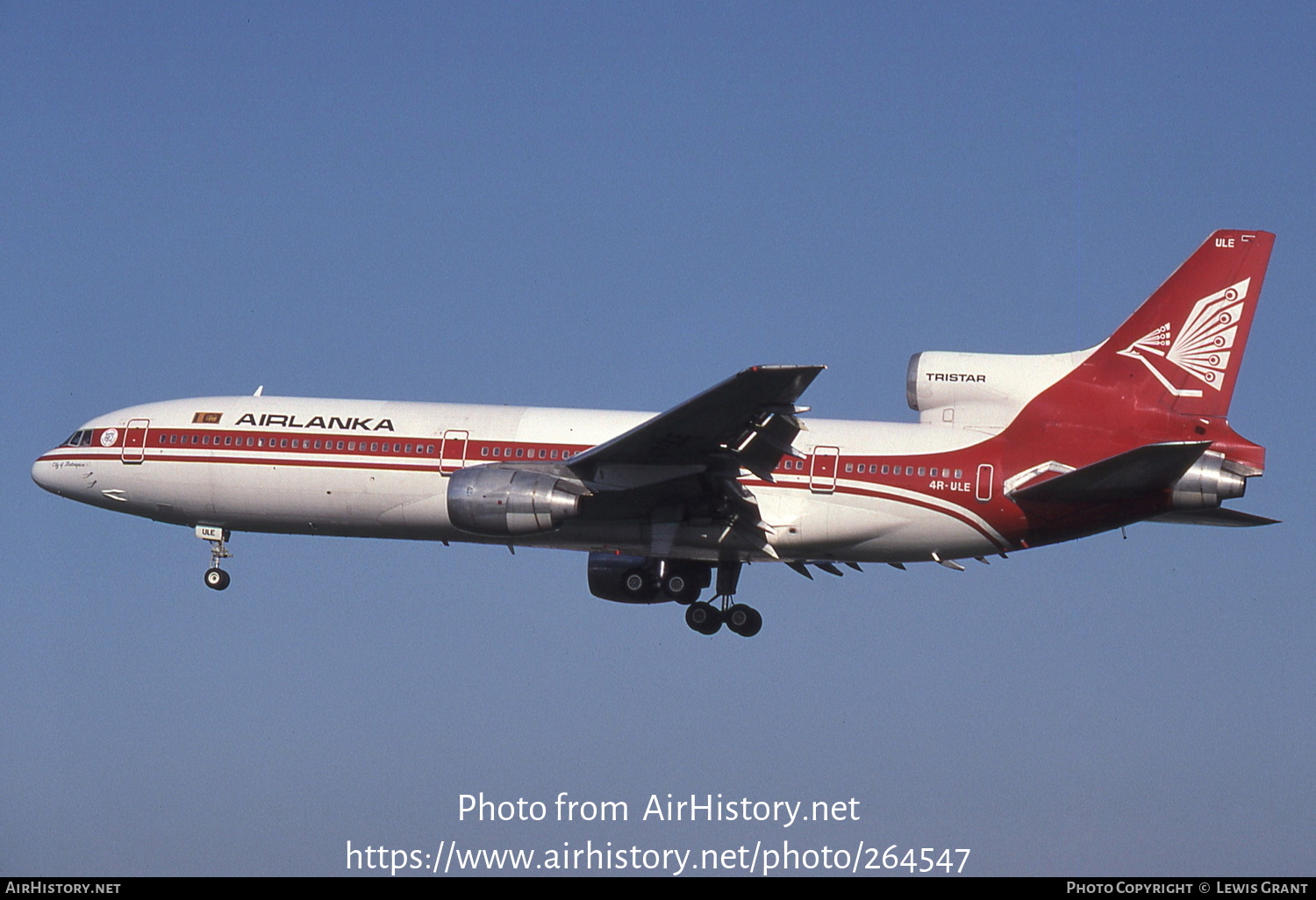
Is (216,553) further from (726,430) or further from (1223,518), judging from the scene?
(1223,518)

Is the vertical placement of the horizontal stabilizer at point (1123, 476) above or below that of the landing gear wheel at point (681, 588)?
above

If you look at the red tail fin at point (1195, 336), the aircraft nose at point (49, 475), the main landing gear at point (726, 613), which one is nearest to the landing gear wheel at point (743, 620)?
the main landing gear at point (726, 613)

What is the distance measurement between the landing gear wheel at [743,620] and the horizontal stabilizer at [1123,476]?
6864 millimetres

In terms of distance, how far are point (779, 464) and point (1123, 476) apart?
23.7 ft

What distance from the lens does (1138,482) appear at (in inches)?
1275

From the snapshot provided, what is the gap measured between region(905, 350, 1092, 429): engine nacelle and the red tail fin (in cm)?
74

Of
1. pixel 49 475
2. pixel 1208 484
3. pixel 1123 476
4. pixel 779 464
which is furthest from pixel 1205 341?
pixel 49 475

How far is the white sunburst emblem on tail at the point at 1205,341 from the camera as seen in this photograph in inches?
1355

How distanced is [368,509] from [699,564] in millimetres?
7782

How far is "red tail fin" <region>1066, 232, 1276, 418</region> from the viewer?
34.4 meters

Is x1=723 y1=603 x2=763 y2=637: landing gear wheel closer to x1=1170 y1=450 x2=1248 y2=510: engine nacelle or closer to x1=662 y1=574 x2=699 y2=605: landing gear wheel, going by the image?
x1=662 y1=574 x2=699 y2=605: landing gear wheel

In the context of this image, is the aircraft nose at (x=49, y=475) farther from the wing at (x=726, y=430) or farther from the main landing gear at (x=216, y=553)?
the wing at (x=726, y=430)

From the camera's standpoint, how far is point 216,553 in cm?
3950
